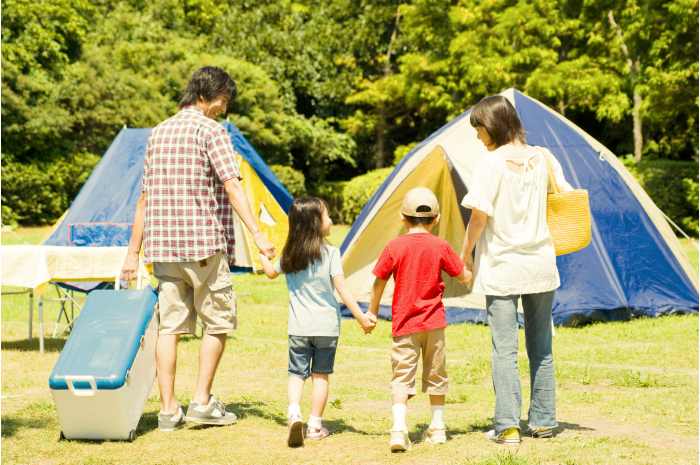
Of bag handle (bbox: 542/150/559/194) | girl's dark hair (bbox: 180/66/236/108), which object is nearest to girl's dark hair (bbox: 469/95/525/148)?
bag handle (bbox: 542/150/559/194)

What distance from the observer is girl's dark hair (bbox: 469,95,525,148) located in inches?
192

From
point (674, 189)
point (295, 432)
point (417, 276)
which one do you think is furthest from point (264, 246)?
point (674, 189)

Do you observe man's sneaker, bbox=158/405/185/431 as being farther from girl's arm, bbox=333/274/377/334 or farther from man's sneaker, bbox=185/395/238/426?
girl's arm, bbox=333/274/377/334

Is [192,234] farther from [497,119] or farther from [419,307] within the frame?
[497,119]

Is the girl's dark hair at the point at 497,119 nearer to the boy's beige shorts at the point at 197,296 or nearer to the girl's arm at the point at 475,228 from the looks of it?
the girl's arm at the point at 475,228

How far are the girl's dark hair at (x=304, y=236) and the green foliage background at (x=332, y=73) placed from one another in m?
13.6

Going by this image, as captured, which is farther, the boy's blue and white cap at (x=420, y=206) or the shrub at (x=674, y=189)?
the shrub at (x=674, y=189)

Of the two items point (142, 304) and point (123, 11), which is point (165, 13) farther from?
point (142, 304)

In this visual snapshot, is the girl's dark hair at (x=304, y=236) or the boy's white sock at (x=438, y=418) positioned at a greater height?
the girl's dark hair at (x=304, y=236)

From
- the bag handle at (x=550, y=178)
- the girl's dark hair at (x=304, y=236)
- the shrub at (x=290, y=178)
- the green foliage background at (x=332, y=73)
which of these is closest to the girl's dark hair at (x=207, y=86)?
the girl's dark hair at (x=304, y=236)

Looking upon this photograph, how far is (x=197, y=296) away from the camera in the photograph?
5.29 metres

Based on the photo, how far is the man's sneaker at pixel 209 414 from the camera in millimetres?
5305

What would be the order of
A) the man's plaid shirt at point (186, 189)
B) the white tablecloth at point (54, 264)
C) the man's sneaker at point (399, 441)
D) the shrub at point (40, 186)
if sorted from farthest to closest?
the shrub at point (40, 186)
the white tablecloth at point (54, 264)
the man's plaid shirt at point (186, 189)
the man's sneaker at point (399, 441)

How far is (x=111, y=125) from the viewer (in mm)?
25562
